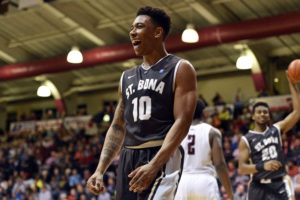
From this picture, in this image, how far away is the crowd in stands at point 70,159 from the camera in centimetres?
1338

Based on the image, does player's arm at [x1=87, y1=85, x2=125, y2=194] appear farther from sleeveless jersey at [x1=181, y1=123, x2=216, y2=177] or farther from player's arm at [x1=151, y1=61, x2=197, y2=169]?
sleeveless jersey at [x1=181, y1=123, x2=216, y2=177]

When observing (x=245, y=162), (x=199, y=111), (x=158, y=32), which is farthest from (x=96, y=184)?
(x=245, y=162)

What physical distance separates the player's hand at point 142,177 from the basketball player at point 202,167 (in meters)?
2.51

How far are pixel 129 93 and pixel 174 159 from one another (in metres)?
0.58

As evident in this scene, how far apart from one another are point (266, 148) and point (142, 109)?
116 inches

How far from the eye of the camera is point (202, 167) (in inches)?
217

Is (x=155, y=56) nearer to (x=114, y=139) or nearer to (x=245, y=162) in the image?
(x=114, y=139)

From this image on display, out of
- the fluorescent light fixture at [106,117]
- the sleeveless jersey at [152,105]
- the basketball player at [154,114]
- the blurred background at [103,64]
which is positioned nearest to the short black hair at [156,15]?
the basketball player at [154,114]

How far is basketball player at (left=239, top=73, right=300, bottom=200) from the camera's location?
18.4ft

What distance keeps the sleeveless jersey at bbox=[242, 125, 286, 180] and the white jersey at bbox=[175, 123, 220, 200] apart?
0.64 meters

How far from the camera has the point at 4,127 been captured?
26.8m

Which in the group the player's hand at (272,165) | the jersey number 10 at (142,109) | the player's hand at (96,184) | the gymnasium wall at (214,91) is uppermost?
the gymnasium wall at (214,91)

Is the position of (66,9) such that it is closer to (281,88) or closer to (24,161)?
(24,161)

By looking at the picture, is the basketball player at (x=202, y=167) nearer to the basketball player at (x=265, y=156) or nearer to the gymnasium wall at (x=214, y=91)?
the basketball player at (x=265, y=156)
